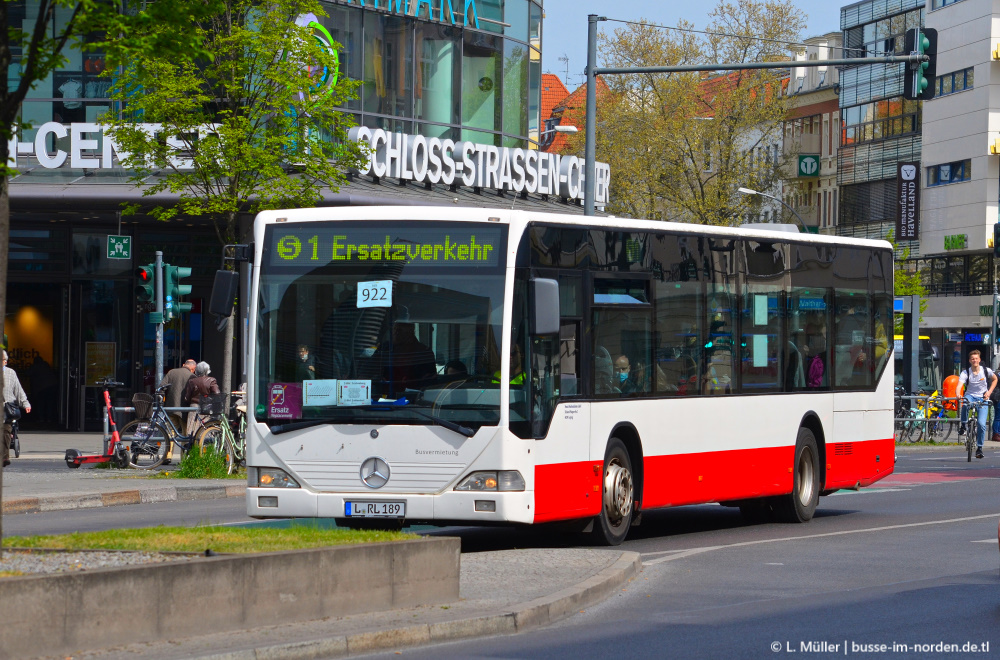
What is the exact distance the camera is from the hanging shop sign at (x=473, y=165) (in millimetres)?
34125

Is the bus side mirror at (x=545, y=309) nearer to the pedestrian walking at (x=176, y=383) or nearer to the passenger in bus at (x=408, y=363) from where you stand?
the passenger in bus at (x=408, y=363)

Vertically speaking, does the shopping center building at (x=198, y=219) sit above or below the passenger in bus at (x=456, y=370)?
above

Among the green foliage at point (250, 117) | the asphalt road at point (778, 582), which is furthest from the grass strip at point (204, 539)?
the green foliage at point (250, 117)

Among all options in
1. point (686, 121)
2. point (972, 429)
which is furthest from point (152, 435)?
point (686, 121)

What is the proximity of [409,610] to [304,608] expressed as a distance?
870 millimetres

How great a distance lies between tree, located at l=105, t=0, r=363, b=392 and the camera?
24.6 metres

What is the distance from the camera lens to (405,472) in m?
13.0

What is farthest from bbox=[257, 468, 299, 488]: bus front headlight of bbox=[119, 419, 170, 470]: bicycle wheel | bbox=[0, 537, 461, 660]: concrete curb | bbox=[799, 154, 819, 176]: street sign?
bbox=[799, 154, 819, 176]: street sign

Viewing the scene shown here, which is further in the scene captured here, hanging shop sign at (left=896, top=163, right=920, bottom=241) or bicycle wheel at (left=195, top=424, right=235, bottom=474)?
hanging shop sign at (left=896, top=163, right=920, bottom=241)

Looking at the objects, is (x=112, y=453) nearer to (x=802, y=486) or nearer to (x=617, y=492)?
(x=802, y=486)

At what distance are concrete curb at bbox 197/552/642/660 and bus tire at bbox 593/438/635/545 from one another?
2.24 meters

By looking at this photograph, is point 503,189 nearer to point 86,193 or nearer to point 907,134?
point 86,193

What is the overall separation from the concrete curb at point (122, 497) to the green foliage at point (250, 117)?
4.78 m

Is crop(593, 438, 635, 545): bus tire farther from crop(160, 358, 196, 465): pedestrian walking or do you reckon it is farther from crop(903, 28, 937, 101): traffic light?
crop(160, 358, 196, 465): pedestrian walking
